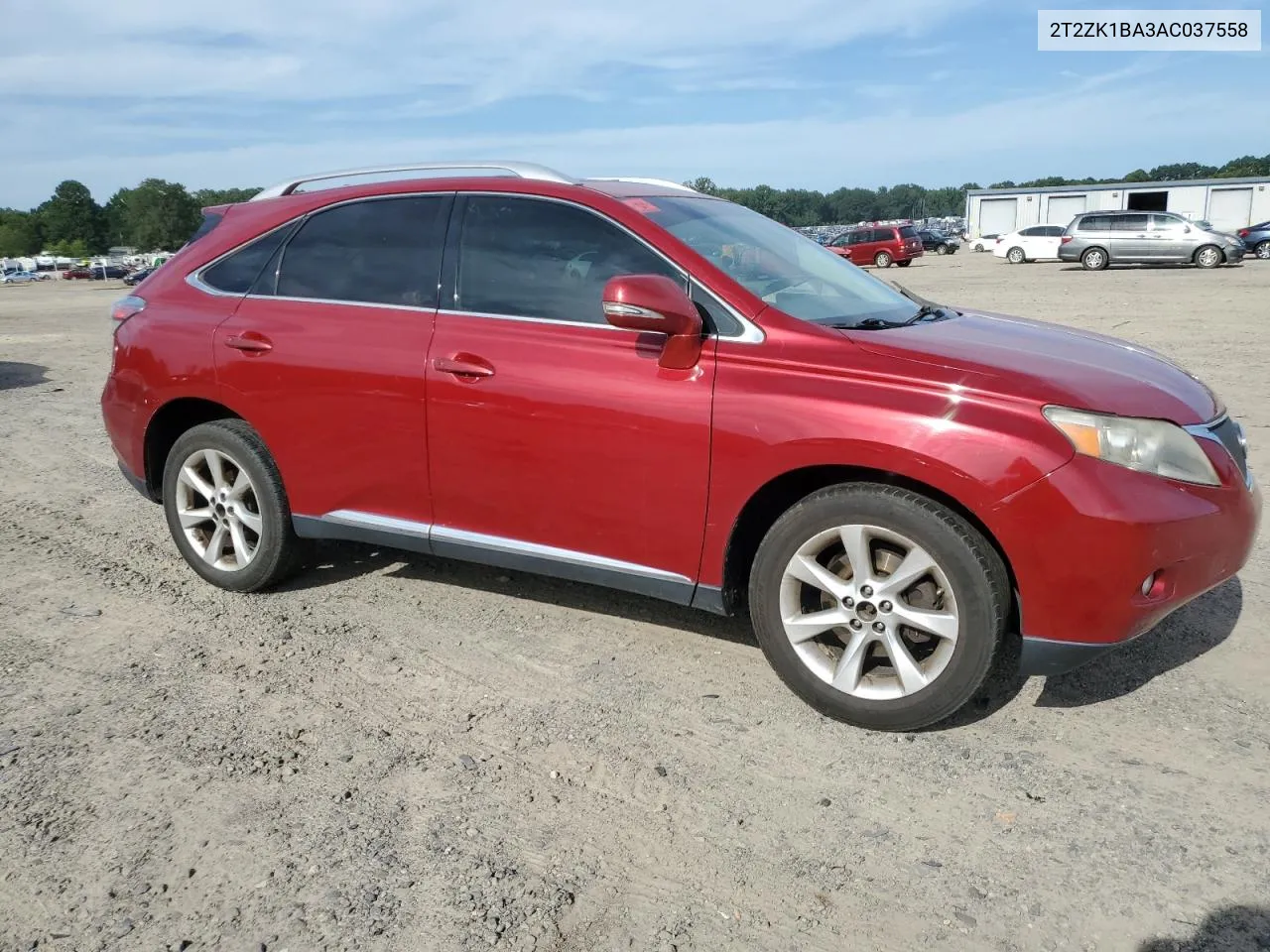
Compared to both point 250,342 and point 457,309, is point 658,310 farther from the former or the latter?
point 250,342

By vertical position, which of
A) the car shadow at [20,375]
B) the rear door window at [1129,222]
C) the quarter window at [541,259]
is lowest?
the car shadow at [20,375]

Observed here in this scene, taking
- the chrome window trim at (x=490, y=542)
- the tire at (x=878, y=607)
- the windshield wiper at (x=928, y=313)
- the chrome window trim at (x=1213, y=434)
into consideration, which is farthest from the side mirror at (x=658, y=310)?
the chrome window trim at (x=1213, y=434)

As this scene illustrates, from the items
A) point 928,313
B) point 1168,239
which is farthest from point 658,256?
point 1168,239

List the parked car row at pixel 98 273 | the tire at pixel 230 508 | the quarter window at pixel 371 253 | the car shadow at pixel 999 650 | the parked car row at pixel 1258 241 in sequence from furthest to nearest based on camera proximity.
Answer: the parked car row at pixel 98 273, the parked car row at pixel 1258 241, the tire at pixel 230 508, the quarter window at pixel 371 253, the car shadow at pixel 999 650

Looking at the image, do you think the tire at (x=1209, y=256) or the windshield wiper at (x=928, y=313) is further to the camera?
the tire at (x=1209, y=256)

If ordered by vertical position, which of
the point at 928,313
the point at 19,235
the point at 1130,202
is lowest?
the point at 928,313

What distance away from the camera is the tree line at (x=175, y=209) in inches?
4564

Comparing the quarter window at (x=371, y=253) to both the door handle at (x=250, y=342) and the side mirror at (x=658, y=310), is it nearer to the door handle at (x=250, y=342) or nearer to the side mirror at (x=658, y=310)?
the door handle at (x=250, y=342)

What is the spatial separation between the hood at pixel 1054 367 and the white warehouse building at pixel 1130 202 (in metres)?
62.8

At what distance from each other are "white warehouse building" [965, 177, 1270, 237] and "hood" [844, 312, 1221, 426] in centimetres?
6276

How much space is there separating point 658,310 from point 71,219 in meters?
186

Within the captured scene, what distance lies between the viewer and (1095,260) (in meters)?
30.9

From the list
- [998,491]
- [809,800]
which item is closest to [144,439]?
[809,800]

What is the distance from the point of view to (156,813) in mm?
2959
